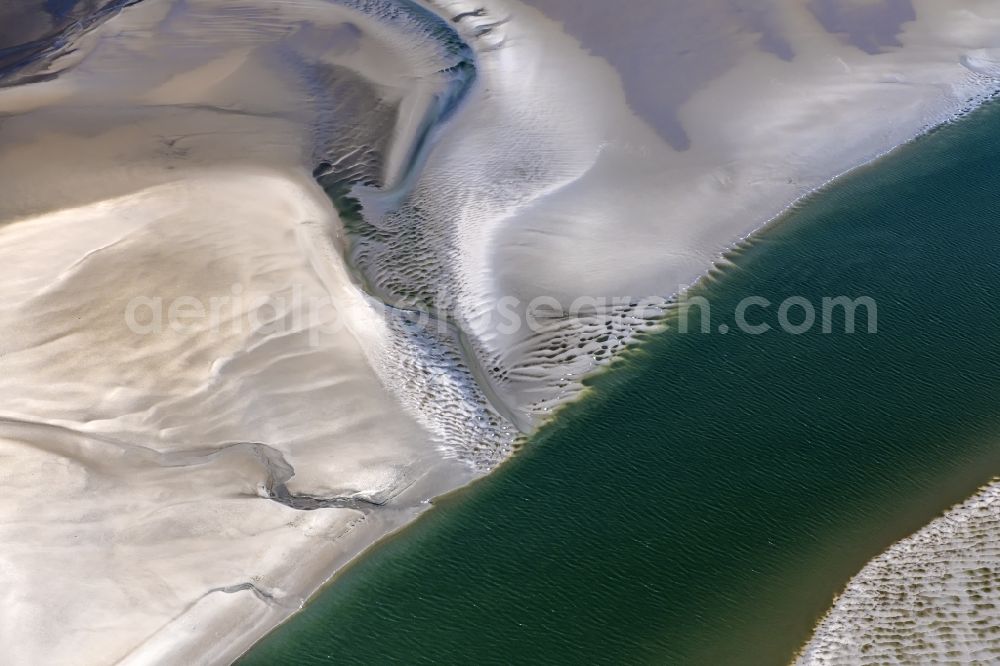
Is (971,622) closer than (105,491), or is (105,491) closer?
(971,622)

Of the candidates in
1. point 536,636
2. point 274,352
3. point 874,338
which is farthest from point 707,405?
point 274,352

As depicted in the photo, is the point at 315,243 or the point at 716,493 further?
the point at 315,243

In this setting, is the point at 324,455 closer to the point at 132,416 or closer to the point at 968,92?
the point at 132,416

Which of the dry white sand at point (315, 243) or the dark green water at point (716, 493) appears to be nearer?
the dark green water at point (716, 493)

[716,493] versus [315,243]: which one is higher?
[315,243]

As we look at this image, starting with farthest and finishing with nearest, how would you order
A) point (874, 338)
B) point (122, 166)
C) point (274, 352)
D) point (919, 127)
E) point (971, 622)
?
point (919, 127)
point (122, 166)
point (874, 338)
point (274, 352)
point (971, 622)
